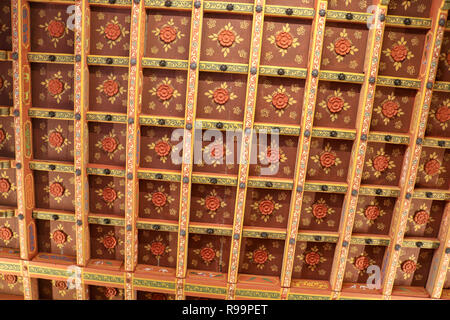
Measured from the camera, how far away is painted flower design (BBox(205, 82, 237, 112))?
17.1 feet

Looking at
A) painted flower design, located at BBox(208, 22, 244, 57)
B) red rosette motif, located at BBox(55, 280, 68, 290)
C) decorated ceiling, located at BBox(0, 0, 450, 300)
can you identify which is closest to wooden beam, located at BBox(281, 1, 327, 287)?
decorated ceiling, located at BBox(0, 0, 450, 300)

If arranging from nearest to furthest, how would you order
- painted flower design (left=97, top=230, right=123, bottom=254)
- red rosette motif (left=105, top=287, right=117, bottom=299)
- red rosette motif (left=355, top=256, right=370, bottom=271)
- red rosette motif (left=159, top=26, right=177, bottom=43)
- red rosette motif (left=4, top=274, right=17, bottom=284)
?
red rosette motif (left=159, top=26, right=177, bottom=43) → red rosette motif (left=355, top=256, right=370, bottom=271) → painted flower design (left=97, top=230, right=123, bottom=254) → red rosette motif (left=105, top=287, right=117, bottom=299) → red rosette motif (left=4, top=274, right=17, bottom=284)

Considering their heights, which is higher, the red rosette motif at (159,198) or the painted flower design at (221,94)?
the painted flower design at (221,94)

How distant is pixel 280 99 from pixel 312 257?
9.58 ft

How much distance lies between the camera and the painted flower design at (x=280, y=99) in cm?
520

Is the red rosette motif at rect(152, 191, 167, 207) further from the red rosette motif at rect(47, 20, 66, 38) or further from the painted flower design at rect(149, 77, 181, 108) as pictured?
the red rosette motif at rect(47, 20, 66, 38)

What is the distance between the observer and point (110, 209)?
228 inches

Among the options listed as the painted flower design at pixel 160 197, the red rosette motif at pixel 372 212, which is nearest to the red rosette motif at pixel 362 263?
the red rosette motif at pixel 372 212

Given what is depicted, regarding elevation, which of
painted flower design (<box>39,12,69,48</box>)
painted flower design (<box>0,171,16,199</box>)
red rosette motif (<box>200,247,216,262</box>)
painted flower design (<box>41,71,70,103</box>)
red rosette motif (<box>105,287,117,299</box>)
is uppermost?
painted flower design (<box>39,12,69,48</box>)

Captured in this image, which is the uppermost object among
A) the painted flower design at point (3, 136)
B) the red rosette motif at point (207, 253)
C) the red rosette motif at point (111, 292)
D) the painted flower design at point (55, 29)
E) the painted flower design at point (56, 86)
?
the painted flower design at point (55, 29)

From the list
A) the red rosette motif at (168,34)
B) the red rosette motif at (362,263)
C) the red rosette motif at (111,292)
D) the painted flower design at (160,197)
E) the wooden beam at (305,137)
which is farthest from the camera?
the red rosette motif at (111,292)

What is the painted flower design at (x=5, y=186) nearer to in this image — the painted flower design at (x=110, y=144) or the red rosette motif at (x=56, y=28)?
the painted flower design at (x=110, y=144)

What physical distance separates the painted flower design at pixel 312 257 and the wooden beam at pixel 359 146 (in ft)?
0.85

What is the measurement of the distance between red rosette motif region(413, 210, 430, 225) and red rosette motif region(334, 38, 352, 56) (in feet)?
10.0
